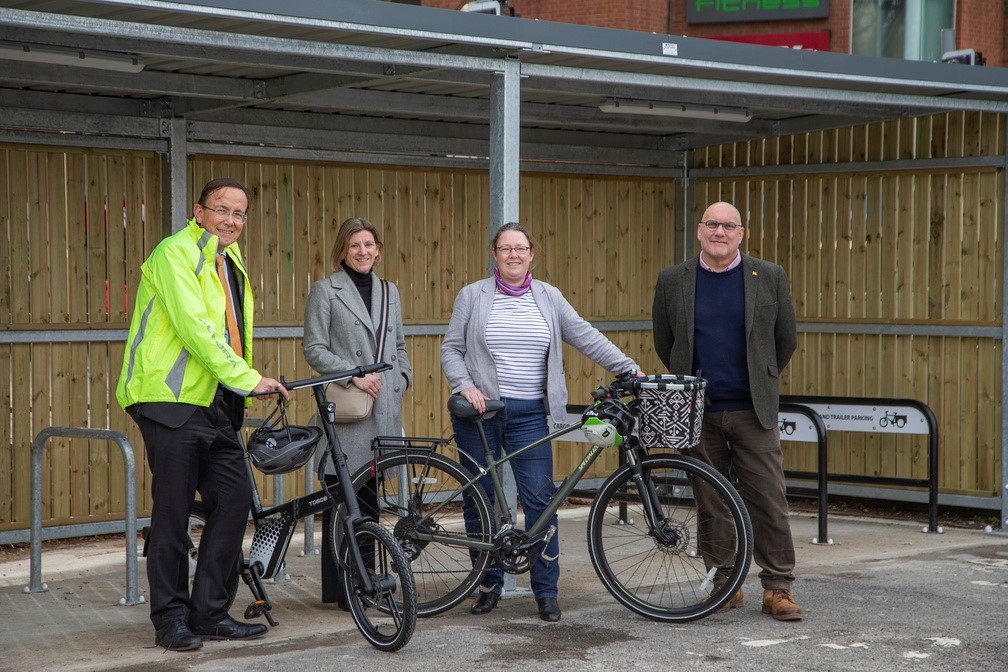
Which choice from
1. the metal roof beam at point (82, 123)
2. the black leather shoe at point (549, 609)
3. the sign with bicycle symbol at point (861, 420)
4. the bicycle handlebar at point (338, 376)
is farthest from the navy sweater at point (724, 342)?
the metal roof beam at point (82, 123)

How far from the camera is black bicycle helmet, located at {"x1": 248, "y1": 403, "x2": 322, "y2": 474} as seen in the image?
5.99m

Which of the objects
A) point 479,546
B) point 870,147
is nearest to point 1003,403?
point 870,147

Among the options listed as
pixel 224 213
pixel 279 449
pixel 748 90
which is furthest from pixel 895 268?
pixel 224 213

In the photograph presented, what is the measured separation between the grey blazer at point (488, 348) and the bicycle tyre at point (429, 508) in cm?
40

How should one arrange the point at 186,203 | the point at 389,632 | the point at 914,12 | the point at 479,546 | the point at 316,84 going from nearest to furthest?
the point at 389,632 < the point at 479,546 < the point at 316,84 < the point at 186,203 < the point at 914,12

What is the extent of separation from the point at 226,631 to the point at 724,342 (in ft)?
8.60

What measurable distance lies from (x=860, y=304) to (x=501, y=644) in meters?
5.13

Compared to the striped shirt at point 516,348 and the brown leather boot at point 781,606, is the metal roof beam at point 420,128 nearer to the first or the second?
the striped shirt at point 516,348

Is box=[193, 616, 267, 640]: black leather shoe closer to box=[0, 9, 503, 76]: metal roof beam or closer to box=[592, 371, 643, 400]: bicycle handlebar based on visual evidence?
box=[592, 371, 643, 400]: bicycle handlebar

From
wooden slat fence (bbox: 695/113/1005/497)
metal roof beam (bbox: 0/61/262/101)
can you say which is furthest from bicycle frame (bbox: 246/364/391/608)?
wooden slat fence (bbox: 695/113/1005/497)

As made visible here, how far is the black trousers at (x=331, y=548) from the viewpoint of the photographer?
6278 millimetres

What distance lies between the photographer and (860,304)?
1020cm

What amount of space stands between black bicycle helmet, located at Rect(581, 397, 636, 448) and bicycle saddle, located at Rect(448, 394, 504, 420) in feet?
1.33

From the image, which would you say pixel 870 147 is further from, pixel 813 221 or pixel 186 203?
pixel 186 203
